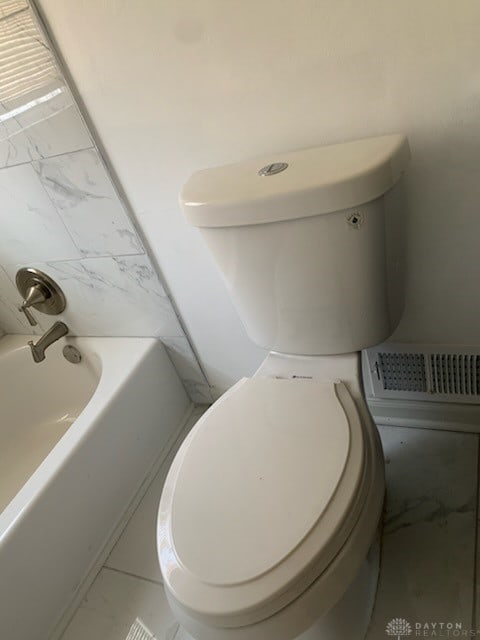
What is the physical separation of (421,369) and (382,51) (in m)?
0.71

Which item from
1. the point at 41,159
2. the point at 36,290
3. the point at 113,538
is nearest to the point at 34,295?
the point at 36,290

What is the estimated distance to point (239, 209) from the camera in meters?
0.80

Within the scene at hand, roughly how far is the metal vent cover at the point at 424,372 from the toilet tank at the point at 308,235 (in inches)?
7.4

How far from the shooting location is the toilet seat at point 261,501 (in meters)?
0.64

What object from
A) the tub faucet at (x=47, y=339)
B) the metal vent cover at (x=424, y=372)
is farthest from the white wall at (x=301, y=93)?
Result: the tub faucet at (x=47, y=339)

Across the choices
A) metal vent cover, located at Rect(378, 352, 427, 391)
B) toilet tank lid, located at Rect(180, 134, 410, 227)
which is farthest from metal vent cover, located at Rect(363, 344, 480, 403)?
toilet tank lid, located at Rect(180, 134, 410, 227)

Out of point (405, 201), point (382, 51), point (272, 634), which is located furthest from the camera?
point (405, 201)

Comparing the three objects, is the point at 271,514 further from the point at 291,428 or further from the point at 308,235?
the point at 308,235

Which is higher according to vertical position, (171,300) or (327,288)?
(327,288)

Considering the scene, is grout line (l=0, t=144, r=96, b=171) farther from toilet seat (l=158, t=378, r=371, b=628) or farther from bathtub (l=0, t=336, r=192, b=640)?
toilet seat (l=158, t=378, r=371, b=628)

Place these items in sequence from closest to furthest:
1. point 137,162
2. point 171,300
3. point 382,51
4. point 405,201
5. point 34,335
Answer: point 382,51 < point 405,201 < point 137,162 < point 171,300 < point 34,335

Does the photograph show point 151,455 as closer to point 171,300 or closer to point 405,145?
point 171,300

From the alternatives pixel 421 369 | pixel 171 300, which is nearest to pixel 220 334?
pixel 171 300

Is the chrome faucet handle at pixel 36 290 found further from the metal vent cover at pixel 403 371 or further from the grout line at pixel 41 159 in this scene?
the metal vent cover at pixel 403 371
